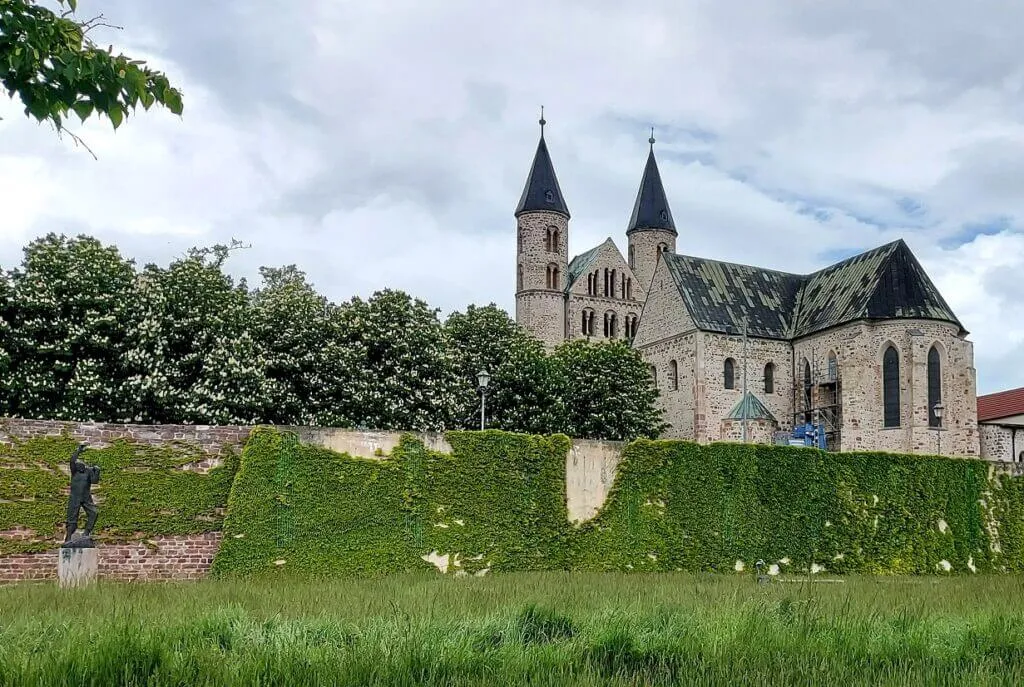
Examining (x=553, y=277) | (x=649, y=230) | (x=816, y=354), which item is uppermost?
(x=649, y=230)

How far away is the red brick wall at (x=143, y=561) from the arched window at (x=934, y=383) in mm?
36457

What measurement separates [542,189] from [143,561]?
57.7 m

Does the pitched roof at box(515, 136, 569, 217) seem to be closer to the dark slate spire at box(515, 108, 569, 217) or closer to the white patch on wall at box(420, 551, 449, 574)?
the dark slate spire at box(515, 108, 569, 217)

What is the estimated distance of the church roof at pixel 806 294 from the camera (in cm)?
4519

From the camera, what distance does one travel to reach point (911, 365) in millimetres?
43719

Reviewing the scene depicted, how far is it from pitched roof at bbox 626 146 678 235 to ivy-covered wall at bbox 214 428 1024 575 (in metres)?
55.6

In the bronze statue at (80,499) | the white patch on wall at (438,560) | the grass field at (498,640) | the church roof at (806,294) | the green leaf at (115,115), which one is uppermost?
the church roof at (806,294)

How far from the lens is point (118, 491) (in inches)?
672

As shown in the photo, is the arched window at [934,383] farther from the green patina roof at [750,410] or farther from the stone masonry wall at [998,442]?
the green patina roof at [750,410]

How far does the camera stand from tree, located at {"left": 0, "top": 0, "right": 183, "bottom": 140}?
5422 mm

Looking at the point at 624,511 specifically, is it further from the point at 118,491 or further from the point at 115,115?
the point at 115,115

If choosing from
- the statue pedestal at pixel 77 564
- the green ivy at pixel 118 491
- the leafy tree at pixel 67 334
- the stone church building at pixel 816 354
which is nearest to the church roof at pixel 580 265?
the stone church building at pixel 816 354

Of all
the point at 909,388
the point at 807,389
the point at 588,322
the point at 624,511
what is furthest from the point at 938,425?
the point at 588,322

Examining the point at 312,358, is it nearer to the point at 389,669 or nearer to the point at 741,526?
the point at 741,526
